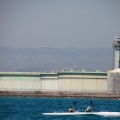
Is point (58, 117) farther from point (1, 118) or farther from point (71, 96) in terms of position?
point (71, 96)

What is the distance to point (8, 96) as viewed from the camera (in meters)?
197

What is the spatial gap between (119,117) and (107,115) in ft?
7.51

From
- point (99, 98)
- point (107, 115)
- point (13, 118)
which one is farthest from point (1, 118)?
point (99, 98)

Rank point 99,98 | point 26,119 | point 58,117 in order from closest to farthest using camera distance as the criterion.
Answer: point 26,119, point 58,117, point 99,98

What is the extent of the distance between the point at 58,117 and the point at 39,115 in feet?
10.8

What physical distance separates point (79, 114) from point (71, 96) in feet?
312

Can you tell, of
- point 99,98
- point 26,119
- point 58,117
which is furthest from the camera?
point 99,98

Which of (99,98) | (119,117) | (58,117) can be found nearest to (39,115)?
(58,117)

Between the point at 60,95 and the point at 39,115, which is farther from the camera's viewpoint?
the point at 60,95

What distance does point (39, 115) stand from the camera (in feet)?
323

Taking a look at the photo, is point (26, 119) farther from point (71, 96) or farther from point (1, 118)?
point (71, 96)

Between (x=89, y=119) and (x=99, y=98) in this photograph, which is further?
(x=99, y=98)

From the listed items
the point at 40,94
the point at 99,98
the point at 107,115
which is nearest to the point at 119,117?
the point at 107,115

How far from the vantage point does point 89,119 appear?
9244 centimetres
